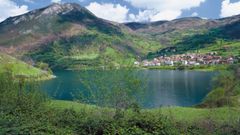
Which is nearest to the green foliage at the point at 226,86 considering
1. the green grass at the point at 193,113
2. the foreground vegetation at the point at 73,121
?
the green grass at the point at 193,113

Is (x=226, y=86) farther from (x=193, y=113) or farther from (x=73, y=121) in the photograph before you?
(x=73, y=121)

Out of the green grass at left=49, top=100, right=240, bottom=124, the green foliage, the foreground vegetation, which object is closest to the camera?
the foreground vegetation

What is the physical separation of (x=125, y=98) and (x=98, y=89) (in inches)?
108

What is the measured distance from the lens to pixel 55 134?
53.9 ft

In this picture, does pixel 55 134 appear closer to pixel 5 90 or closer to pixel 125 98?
pixel 125 98

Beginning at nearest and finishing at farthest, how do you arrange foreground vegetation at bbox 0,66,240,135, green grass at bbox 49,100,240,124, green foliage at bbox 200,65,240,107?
foreground vegetation at bbox 0,66,240,135 → green grass at bbox 49,100,240,124 → green foliage at bbox 200,65,240,107

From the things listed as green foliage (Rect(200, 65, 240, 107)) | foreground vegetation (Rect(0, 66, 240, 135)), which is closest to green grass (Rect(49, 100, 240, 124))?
foreground vegetation (Rect(0, 66, 240, 135))

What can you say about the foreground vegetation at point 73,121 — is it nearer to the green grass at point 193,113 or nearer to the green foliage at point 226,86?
the green grass at point 193,113

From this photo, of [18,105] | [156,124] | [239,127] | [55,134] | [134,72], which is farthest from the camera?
[134,72]

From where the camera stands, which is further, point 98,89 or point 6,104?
point 98,89

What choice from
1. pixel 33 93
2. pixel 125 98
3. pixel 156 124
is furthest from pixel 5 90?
pixel 156 124

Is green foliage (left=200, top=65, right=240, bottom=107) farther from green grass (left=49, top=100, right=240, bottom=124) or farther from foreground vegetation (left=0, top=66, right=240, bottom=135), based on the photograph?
foreground vegetation (left=0, top=66, right=240, bottom=135)

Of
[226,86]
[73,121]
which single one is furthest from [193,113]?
[226,86]

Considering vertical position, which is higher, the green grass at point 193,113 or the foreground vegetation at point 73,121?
the foreground vegetation at point 73,121
